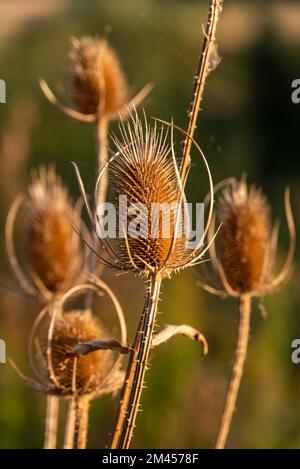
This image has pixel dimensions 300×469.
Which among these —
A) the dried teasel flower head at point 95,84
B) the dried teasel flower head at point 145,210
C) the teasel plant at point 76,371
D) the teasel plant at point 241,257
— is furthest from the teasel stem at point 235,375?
the dried teasel flower head at point 95,84

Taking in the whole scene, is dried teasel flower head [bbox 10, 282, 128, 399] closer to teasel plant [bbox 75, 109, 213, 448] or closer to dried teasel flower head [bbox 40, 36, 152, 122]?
teasel plant [bbox 75, 109, 213, 448]

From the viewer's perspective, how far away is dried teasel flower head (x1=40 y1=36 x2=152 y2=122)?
2.01 meters

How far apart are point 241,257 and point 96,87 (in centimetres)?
57

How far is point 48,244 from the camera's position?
211 centimetres

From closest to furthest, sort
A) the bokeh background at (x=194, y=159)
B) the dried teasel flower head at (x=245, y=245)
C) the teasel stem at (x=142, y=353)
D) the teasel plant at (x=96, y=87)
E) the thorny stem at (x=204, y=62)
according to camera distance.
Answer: the teasel stem at (x=142, y=353) → the thorny stem at (x=204, y=62) → the dried teasel flower head at (x=245, y=245) → the teasel plant at (x=96, y=87) → the bokeh background at (x=194, y=159)

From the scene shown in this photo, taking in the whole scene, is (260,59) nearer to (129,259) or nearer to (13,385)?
(13,385)

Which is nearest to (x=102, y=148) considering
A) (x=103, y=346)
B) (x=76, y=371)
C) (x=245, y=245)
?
(x=245, y=245)

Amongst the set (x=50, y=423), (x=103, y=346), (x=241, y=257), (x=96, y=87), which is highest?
(x=96, y=87)

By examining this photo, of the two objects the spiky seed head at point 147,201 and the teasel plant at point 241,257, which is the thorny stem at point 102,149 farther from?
the spiky seed head at point 147,201

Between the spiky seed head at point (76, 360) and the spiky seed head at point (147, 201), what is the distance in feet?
1.17

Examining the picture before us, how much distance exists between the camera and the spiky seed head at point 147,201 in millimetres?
1260

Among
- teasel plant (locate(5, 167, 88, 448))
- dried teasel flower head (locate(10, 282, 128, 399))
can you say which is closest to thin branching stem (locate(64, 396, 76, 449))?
dried teasel flower head (locate(10, 282, 128, 399))

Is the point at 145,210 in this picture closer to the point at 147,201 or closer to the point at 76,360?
the point at 147,201
